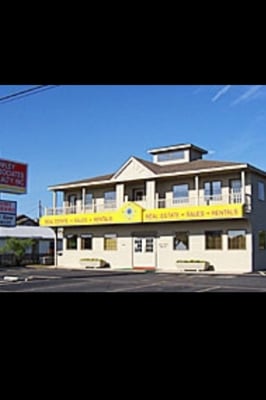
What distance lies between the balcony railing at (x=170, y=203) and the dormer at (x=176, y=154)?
3.53m

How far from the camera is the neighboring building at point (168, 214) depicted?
75.8ft

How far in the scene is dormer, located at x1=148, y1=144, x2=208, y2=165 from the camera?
28234mm

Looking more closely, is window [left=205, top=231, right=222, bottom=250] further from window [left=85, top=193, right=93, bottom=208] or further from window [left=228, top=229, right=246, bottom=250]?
window [left=85, top=193, right=93, bottom=208]

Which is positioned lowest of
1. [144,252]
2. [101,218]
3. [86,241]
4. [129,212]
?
[144,252]

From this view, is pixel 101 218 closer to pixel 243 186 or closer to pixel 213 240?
pixel 213 240

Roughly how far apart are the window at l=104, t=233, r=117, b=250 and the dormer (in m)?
4.93

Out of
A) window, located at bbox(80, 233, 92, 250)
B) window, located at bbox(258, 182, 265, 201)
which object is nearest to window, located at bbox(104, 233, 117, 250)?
window, located at bbox(80, 233, 92, 250)

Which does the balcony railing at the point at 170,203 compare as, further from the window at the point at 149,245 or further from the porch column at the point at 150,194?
the window at the point at 149,245

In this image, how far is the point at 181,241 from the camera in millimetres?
24859

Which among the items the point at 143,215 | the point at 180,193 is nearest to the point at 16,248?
the point at 143,215

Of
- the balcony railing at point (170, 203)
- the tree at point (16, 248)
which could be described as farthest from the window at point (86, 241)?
the tree at point (16, 248)

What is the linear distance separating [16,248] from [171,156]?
1080cm
